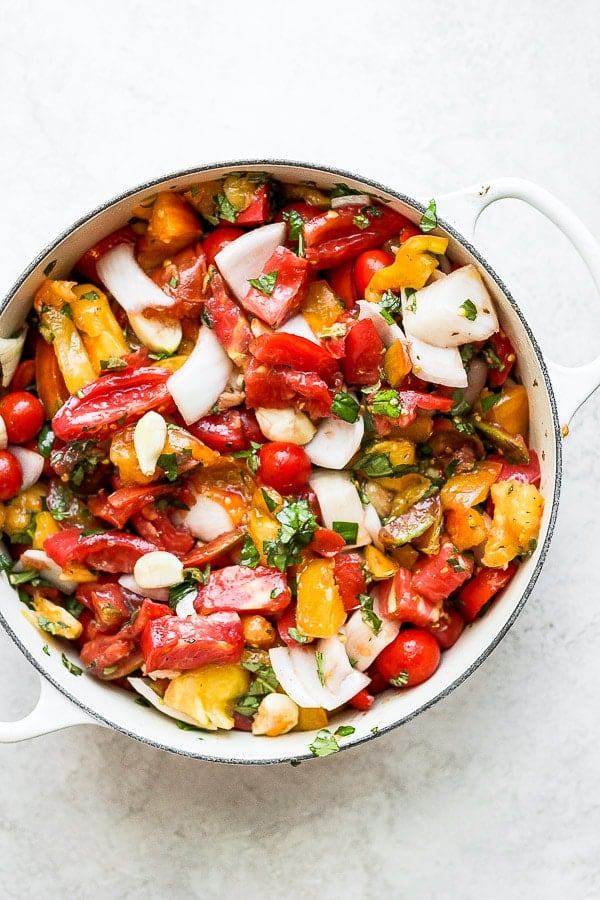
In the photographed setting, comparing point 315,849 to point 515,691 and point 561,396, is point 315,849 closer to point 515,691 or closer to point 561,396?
point 515,691

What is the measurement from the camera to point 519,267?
274cm

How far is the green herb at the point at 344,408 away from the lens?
2387 millimetres

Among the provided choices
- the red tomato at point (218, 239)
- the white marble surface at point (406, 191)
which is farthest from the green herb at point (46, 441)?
the red tomato at point (218, 239)

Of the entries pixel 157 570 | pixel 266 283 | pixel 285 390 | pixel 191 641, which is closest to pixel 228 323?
pixel 266 283

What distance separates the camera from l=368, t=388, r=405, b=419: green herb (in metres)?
2.36

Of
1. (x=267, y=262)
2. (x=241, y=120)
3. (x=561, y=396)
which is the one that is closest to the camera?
(x=561, y=396)

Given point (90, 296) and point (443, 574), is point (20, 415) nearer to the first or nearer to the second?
point (90, 296)

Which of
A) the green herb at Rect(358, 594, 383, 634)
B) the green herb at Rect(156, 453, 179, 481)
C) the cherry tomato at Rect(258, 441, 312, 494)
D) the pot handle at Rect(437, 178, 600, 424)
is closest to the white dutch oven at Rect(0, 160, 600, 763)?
the pot handle at Rect(437, 178, 600, 424)

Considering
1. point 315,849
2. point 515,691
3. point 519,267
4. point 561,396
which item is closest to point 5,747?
point 315,849

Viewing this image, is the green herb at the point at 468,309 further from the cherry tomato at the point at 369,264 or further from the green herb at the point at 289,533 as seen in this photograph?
the green herb at the point at 289,533

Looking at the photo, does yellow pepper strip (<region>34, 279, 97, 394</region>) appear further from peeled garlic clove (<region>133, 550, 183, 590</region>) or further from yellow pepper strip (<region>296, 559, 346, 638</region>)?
yellow pepper strip (<region>296, 559, 346, 638</region>)

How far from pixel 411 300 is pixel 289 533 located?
0.71m

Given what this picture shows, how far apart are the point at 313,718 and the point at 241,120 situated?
5.90ft

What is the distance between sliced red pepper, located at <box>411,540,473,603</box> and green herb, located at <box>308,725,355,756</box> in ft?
1.41
